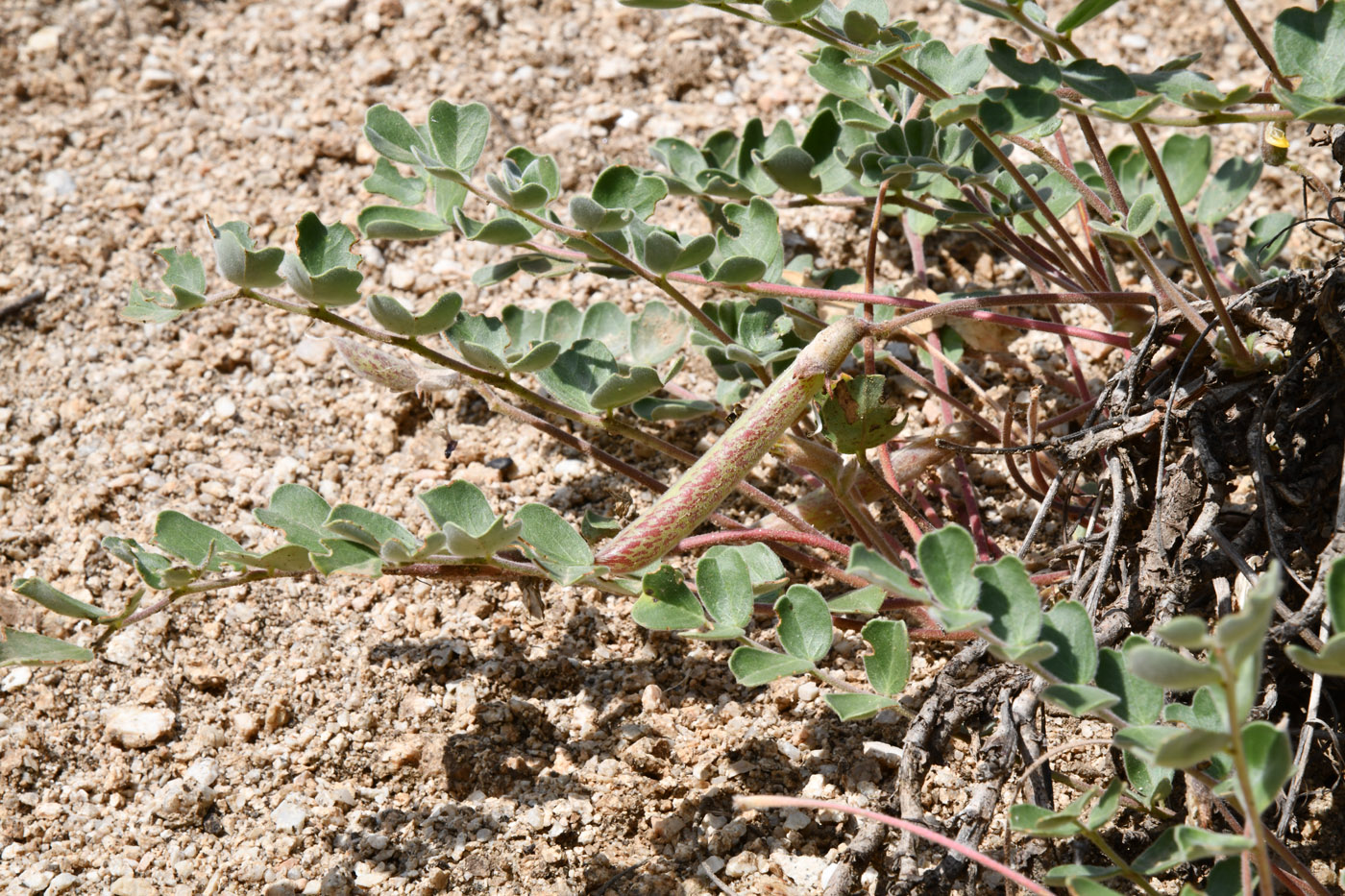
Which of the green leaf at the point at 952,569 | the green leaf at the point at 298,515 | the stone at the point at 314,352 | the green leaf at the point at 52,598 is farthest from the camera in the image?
the stone at the point at 314,352

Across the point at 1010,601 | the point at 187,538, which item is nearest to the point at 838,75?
the point at 1010,601

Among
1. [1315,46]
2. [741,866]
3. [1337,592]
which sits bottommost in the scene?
[741,866]

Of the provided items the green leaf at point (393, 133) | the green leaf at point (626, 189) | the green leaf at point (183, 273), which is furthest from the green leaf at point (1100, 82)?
the green leaf at point (183, 273)

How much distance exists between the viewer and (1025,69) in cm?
126

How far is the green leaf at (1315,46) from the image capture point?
1.22m

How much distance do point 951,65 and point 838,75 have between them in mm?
281

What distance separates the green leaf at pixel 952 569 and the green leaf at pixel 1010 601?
0.06 feet

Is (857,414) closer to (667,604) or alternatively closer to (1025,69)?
(667,604)

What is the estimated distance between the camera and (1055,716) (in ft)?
5.29

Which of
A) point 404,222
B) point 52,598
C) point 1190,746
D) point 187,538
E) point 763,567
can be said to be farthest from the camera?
point 404,222

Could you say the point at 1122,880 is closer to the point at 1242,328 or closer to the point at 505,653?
the point at 1242,328

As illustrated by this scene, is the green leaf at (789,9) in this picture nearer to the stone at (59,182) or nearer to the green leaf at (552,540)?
the green leaf at (552,540)

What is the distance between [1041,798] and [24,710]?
5.01 feet

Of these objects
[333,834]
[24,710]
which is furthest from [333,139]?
[333,834]
